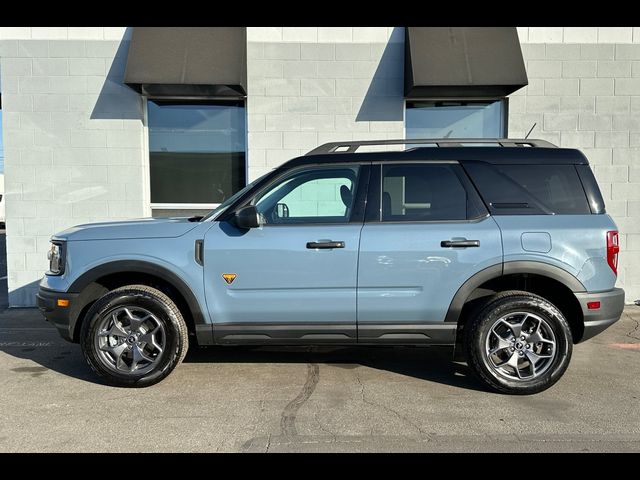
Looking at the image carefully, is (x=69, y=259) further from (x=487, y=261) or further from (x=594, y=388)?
(x=594, y=388)

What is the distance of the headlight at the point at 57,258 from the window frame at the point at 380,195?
267 centimetres

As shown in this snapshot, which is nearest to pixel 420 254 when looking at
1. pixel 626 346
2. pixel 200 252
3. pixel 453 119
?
pixel 200 252

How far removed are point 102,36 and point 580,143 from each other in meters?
7.54

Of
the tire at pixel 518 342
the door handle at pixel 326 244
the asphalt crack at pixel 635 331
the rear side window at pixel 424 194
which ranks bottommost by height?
the asphalt crack at pixel 635 331

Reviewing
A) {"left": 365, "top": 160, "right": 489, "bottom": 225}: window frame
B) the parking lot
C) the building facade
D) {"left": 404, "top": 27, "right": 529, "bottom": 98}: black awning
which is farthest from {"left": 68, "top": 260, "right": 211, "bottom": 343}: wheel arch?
{"left": 404, "top": 27, "right": 529, "bottom": 98}: black awning

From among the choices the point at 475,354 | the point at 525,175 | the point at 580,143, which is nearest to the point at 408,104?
the point at 580,143

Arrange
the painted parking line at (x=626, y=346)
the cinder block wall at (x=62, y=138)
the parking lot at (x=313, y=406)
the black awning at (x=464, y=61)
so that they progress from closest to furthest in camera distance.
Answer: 1. the parking lot at (x=313, y=406)
2. the painted parking line at (x=626, y=346)
3. the black awning at (x=464, y=61)
4. the cinder block wall at (x=62, y=138)

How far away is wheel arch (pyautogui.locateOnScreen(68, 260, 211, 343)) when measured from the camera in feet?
13.0

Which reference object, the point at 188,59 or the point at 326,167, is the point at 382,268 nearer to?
the point at 326,167

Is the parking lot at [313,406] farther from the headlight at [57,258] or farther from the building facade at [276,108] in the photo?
the building facade at [276,108]

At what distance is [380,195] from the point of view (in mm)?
3998

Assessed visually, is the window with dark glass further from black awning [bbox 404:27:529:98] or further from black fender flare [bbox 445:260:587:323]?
black fender flare [bbox 445:260:587:323]

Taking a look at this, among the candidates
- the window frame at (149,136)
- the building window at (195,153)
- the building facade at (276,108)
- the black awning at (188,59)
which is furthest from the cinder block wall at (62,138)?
the black awning at (188,59)

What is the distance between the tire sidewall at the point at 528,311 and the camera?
3.84m
